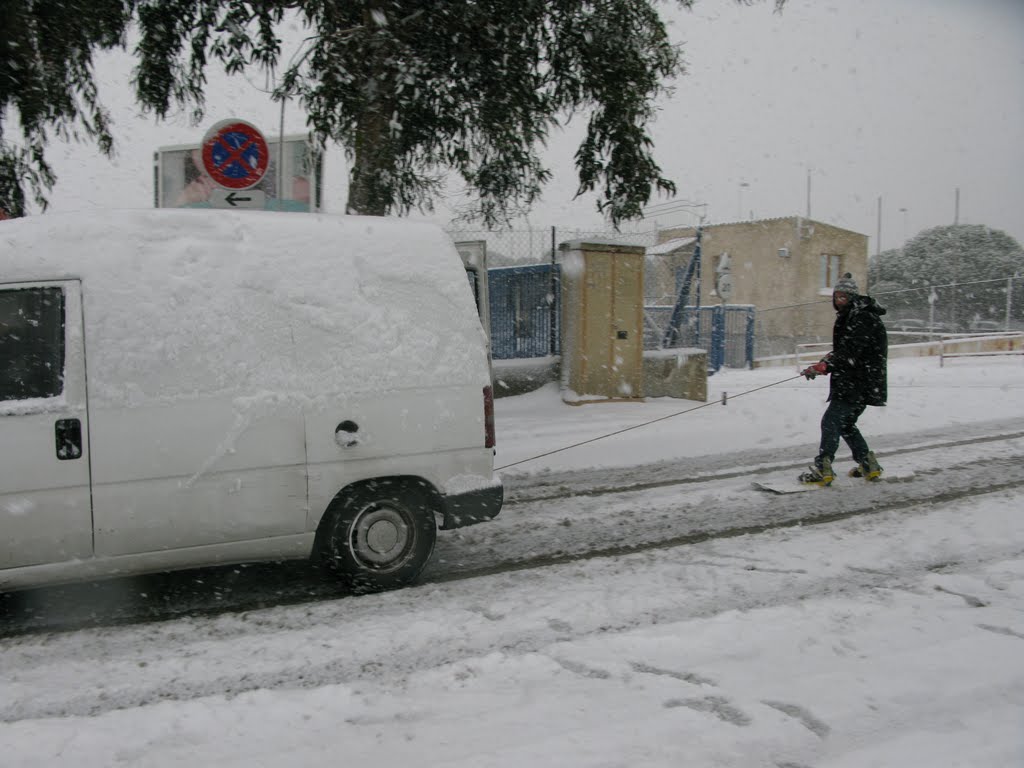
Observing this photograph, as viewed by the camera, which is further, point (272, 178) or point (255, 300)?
point (272, 178)

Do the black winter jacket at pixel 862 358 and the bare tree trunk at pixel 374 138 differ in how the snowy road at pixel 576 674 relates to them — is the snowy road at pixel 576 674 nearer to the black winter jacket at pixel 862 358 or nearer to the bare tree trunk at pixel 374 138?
the black winter jacket at pixel 862 358

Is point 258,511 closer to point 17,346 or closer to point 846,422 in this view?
point 17,346

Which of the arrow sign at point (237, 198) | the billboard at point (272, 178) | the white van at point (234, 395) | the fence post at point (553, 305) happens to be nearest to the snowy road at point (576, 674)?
the white van at point (234, 395)

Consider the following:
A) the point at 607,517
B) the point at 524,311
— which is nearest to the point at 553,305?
the point at 524,311

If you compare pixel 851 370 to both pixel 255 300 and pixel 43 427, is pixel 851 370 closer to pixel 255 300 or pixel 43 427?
pixel 255 300

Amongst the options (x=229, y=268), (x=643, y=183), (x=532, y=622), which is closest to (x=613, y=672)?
(x=532, y=622)

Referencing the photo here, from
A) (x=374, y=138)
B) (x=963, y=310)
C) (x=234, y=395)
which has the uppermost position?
(x=374, y=138)

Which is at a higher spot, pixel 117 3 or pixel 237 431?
pixel 117 3

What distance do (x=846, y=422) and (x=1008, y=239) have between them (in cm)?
4900

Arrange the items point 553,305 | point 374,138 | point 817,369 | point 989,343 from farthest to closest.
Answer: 1. point 989,343
2. point 553,305
3. point 374,138
4. point 817,369

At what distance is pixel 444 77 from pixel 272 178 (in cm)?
292

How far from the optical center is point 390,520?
4.52 metres

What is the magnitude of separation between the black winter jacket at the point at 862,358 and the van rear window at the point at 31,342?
5.92 meters

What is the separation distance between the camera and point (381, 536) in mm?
4520
